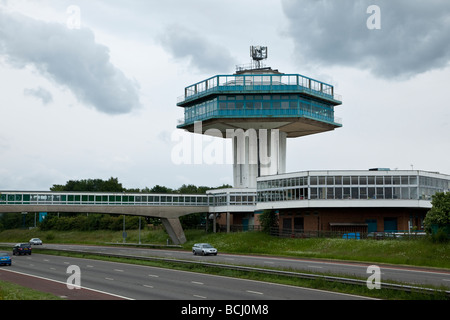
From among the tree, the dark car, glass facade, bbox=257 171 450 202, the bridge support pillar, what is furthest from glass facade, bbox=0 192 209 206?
the tree

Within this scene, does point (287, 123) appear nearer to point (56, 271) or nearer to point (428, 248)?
point (428, 248)

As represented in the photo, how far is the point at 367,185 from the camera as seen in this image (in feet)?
204

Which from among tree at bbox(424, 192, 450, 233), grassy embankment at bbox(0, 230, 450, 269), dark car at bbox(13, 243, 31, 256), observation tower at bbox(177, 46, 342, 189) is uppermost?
observation tower at bbox(177, 46, 342, 189)

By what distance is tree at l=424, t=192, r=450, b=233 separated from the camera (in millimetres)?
46938

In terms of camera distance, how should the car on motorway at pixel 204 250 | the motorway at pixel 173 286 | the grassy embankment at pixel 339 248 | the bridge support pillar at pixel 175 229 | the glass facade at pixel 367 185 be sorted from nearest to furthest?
the motorway at pixel 173 286 < the grassy embankment at pixel 339 248 < the car on motorway at pixel 204 250 < the glass facade at pixel 367 185 < the bridge support pillar at pixel 175 229

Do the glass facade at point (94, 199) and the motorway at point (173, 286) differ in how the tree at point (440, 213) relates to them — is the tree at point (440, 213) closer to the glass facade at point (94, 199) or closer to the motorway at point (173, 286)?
the motorway at point (173, 286)

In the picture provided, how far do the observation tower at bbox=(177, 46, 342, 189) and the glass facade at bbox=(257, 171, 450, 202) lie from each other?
1793 cm

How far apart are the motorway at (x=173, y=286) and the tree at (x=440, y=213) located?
24.8 m

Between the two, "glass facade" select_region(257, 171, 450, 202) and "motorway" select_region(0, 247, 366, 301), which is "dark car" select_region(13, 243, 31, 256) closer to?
"motorway" select_region(0, 247, 366, 301)

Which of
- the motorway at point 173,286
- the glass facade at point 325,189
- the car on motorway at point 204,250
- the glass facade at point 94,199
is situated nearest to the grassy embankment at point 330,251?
the motorway at point 173,286

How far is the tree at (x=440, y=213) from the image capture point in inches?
1848
